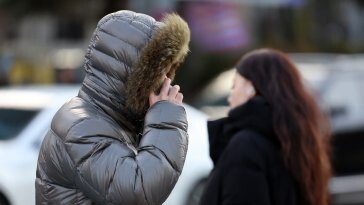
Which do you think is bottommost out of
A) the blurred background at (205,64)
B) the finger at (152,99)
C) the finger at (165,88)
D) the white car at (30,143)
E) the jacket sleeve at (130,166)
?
the blurred background at (205,64)

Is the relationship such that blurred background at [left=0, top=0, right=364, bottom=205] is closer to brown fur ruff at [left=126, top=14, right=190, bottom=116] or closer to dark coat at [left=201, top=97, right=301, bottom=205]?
dark coat at [left=201, top=97, right=301, bottom=205]

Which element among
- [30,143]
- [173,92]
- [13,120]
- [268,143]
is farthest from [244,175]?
[13,120]

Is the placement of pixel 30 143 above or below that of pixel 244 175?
below

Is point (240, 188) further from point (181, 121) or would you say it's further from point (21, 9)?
point (21, 9)

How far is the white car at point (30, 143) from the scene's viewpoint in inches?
291

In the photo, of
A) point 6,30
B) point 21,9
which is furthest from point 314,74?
point 6,30

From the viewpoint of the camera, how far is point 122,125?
2621 mm

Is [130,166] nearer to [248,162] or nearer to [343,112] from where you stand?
[248,162]

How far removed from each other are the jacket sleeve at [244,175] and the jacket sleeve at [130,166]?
3.33 ft

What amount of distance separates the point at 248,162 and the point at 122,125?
42.0 inches

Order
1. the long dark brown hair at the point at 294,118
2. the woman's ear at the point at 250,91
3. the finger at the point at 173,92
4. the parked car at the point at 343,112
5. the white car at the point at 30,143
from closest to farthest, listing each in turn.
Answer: the finger at the point at 173,92 → the long dark brown hair at the point at 294,118 → the woman's ear at the point at 250,91 → the white car at the point at 30,143 → the parked car at the point at 343,112

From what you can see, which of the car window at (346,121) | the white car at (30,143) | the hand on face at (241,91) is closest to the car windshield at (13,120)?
the white car at (30,143)

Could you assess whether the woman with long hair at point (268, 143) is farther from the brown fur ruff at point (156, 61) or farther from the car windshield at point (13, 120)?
the car windshield at point (13, 120)

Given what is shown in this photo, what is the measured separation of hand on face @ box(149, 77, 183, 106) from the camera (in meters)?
2.63
